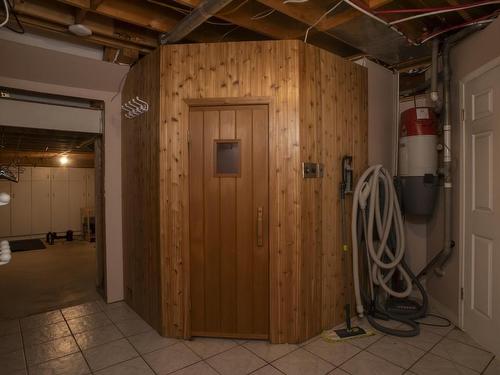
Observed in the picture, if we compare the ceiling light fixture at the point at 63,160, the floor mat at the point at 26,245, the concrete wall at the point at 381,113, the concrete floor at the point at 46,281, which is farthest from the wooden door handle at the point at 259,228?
the ceiling light fixture at the point at 63,160

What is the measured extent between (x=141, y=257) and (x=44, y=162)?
7043 millimetres

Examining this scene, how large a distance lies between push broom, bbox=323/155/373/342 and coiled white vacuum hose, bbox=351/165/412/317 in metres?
0.09

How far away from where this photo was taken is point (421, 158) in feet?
10.0

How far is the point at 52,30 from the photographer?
8.96 ft

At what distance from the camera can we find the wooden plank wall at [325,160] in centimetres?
263

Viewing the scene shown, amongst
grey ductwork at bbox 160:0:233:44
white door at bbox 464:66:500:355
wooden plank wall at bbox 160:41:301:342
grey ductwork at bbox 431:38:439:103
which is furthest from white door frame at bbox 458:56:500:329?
grey ductwork at bbox 160:0:233:44

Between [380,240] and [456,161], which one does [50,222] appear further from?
[456,161]

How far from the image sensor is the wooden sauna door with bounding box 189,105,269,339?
2.61m

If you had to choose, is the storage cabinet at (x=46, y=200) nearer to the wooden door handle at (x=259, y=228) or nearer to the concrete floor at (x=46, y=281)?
the concrete floor at (x=46, y=281)

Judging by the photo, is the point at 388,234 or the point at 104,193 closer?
the point at 388,234

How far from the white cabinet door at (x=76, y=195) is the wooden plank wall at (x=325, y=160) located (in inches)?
316

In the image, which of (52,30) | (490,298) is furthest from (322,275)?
(52,30)

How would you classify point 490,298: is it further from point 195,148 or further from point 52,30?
point 52,30

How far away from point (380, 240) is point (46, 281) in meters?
4.73
